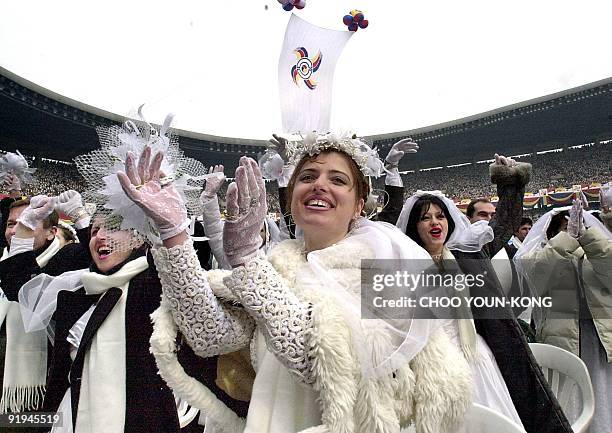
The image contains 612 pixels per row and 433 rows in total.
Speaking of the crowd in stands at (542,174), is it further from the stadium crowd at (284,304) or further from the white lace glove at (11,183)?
the white lace glove at (11,183)

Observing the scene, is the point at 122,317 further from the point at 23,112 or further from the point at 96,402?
the point at 23,112

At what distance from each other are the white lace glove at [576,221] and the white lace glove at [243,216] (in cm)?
275

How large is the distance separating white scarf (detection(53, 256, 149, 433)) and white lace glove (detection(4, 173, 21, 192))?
11.1ft

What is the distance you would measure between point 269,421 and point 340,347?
0.28m

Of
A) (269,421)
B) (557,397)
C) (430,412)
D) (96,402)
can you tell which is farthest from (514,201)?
(96,402)

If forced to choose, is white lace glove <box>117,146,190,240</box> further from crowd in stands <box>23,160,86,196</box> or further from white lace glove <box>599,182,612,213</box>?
crowd in stands <box>23,160,86,196</box>

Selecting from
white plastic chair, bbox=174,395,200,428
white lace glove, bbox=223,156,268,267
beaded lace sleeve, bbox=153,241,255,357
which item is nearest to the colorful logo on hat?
white lace glove, bbox=223,156,268,267

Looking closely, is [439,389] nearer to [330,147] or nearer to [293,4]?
[330,147]

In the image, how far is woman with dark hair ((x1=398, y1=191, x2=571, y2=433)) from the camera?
203 cm

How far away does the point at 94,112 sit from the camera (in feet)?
50.9

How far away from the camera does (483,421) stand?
124 cm

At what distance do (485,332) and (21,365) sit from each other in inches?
100

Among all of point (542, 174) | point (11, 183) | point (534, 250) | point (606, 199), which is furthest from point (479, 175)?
point (11, 183)

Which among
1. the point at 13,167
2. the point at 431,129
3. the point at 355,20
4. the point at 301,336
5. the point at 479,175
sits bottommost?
the point at 301,336
